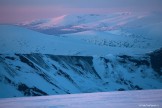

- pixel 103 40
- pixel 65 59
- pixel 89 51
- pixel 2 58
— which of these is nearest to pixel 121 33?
pixel 103 40

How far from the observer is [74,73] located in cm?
8812

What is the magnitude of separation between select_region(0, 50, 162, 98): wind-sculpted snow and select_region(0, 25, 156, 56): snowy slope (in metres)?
2.86

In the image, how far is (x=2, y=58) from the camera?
80812mm

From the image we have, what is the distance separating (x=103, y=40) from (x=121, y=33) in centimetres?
1794

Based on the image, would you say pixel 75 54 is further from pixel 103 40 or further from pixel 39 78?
pixel 103 40

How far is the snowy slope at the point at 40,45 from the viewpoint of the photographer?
8731cm

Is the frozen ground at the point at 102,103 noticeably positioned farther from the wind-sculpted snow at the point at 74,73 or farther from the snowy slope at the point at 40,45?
the snowy slope at the point at 40,45

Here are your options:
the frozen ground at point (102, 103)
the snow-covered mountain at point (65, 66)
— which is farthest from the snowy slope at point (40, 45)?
the frozen ground at point (102, 103)

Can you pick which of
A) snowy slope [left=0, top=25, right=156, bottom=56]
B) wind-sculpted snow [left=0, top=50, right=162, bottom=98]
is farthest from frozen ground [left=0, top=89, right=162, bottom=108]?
snowy slope [left=0, top=25, right=156, bottom=56]

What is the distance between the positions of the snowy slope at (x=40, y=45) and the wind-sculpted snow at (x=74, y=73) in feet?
9.39

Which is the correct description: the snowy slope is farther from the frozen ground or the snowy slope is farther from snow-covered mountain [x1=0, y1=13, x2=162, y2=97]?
the frozen ground

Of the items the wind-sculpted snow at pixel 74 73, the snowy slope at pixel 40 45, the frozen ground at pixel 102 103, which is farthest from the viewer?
the snowy slope at pixel 40 45

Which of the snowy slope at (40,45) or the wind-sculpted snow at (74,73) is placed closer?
the wind-sculpted snow at (74,73)

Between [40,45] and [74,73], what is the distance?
11.8 m
